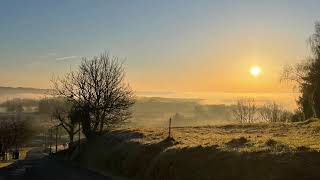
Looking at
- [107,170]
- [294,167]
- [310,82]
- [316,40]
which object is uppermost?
[316,40]

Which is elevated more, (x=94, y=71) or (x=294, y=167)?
(x=94, y=71)

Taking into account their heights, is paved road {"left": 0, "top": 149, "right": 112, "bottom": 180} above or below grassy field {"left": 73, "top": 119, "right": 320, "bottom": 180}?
below

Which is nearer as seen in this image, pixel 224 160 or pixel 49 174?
pixel 224 160

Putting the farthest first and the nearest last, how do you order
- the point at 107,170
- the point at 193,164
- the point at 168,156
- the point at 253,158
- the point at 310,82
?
the point at 310,82
the point at 107,170
the point at 168,156
the point at 193,164
the point at 253,158

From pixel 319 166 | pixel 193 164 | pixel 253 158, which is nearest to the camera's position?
pixel 319 166

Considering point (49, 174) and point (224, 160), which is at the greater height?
point (224, 160)

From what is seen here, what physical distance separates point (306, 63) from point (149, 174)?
3359 cm

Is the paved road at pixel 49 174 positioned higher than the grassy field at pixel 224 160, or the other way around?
the grassy field at pixel 224 160

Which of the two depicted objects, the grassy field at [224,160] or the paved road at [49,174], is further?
the paved road at [49,174]

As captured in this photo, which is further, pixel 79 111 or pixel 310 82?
pixel 79 111

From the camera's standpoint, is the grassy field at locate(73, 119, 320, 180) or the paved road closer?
the grassy field at locate(73, 119, 320, 180)

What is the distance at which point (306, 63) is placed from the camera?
5672cm

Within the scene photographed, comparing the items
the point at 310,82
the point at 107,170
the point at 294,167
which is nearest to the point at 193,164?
the point at 294,167

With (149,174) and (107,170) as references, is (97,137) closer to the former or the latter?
(107,170)
